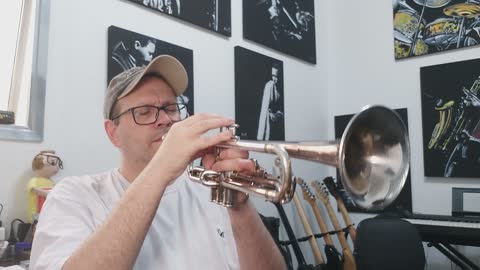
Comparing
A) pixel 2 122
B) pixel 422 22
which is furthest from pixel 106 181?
pixel 422 22

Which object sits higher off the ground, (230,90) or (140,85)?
(230,90)

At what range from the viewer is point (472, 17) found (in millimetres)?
2883

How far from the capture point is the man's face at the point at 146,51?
2054mm

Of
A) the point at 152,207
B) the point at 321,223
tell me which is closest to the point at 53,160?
the point at 152,207

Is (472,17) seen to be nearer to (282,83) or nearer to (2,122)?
(282,83)

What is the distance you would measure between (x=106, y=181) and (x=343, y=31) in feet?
9.77

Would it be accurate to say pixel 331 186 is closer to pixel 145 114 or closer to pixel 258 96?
pixel 258 96

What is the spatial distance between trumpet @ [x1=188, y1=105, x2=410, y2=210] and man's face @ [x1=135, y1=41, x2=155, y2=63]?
1.19m

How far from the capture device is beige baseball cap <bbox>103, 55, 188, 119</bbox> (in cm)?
125

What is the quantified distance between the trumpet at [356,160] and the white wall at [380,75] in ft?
7.56

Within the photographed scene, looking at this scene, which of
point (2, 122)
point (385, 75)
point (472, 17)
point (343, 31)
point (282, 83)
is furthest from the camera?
point (343, 31)

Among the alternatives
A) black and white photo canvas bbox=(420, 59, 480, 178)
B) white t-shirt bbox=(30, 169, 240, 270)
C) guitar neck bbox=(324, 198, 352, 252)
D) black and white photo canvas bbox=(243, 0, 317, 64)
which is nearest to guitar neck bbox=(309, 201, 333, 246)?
guitar neck bbox=(324, 198, 352, 252)

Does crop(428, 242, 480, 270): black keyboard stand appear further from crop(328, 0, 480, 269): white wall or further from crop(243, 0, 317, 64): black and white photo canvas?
crop(243, 0, 317, 64): black and white photo canvas

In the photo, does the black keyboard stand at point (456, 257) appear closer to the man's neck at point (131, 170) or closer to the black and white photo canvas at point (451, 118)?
the black and white photo canvas at point (451, 118)
